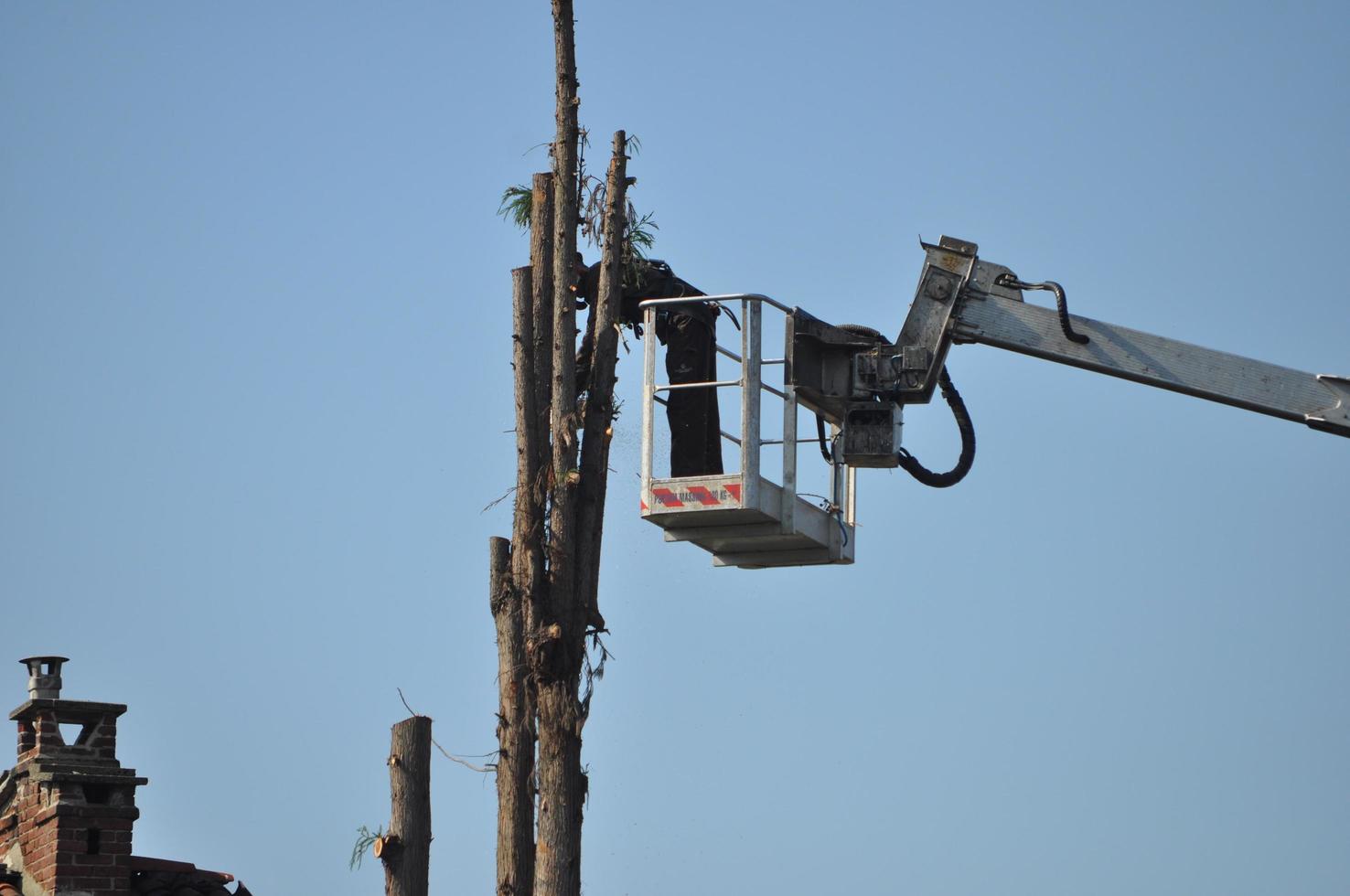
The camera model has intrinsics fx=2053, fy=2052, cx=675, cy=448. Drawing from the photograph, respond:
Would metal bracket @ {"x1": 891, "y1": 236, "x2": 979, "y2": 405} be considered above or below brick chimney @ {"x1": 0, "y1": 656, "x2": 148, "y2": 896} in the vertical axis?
above

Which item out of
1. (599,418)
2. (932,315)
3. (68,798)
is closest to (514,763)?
(599,418)

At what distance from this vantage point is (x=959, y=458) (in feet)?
41.2

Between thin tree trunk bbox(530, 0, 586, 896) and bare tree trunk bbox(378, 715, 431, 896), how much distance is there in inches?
29.4

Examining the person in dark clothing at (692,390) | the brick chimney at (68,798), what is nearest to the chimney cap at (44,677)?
the brick chimney at (68,798)

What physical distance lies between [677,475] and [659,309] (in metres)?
1.10

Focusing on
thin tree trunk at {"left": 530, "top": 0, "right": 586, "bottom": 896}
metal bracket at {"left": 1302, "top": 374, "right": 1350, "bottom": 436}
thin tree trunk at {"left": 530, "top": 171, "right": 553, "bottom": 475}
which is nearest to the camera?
metal bracket at {"left": 1302, "top": 374, "right": 1350, "bottom": 436}

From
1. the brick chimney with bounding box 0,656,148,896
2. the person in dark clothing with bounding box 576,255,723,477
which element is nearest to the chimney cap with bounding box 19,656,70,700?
the brick chimney with bounding box 0,656,148,896

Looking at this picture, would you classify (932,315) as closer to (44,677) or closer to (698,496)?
(698,496)

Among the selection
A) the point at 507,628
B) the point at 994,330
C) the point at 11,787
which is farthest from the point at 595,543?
the point at 11,787

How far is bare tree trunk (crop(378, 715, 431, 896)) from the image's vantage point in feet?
42.7

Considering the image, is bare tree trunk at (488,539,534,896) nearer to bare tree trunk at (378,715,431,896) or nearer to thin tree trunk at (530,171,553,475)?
bare tree trunk at (378,715,431,896)

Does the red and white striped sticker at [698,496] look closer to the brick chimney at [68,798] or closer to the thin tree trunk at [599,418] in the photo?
the thin tree trunk at [599,418]

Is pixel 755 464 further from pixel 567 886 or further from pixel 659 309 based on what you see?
pixel 567 886

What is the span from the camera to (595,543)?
1363 centimetres
